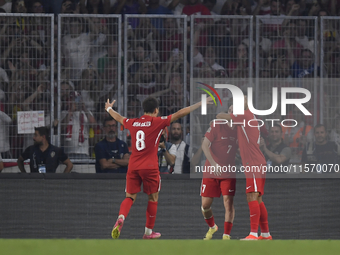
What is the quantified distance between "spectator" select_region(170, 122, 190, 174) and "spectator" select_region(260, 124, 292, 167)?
104cm

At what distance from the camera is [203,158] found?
27.0 feet

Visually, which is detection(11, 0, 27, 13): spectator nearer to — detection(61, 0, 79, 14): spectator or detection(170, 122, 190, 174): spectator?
detection(61, 0, 79, 14): spectator

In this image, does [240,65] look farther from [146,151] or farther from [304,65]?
[146,151]

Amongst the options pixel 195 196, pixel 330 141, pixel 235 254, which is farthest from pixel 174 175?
→ pixel 235 254

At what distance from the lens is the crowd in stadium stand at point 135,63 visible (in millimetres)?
8250

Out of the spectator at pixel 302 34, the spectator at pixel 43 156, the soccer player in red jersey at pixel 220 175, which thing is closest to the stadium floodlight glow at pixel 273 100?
the soccer player in red jersey at pixel 220 175

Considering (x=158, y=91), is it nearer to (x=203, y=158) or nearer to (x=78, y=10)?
(x=203, y=158)

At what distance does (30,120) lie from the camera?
827cm

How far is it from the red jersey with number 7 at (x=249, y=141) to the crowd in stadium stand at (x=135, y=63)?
1109 mm

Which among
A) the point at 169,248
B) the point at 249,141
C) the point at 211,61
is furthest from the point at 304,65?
the point at 169,248

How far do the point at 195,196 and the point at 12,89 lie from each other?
282 centimetres

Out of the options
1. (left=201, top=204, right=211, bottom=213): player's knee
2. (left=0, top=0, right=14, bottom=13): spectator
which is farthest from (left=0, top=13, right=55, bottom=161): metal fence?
(left=201, top=204, right=211, bottom=213): player's knee

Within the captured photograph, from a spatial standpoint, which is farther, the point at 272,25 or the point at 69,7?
the point at 69,7

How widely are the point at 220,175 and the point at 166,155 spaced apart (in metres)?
1.03
